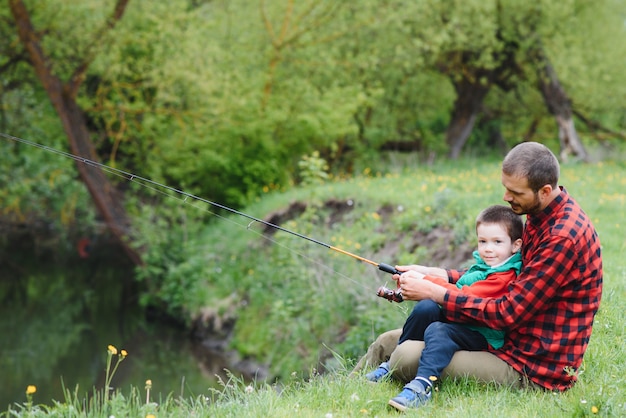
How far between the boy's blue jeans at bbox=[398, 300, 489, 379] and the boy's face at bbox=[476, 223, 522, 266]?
401 mm

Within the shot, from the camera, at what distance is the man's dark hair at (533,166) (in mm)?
3531

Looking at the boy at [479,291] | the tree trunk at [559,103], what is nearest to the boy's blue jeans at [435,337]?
the boy at [479,291]

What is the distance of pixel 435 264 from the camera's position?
8.42 m

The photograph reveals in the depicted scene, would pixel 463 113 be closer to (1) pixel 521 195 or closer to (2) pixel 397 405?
(1) pixel 521 195

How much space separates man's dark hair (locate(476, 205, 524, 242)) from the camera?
157 inches

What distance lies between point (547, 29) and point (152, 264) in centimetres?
1229

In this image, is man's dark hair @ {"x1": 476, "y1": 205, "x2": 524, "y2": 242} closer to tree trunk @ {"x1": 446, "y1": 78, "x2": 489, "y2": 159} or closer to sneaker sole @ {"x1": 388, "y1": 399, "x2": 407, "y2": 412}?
sneaker sole @ {"x1": 388, "y1": 399, "x2": 407, "y2": 412}

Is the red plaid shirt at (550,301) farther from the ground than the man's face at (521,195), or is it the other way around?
the man's face at (521,195)

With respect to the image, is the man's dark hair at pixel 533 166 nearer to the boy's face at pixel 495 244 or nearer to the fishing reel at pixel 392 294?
the boy's face at pixel 495 244

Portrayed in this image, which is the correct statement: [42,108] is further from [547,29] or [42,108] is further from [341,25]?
[547,29]

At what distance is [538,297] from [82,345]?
10.2 meters

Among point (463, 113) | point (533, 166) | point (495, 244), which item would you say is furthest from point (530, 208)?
point (463, 113)

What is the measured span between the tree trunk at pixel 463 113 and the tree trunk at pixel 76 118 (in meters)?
10.6

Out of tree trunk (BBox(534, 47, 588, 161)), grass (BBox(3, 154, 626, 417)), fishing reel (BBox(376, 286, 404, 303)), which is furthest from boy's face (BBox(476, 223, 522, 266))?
tree trunk (BBox(534, 47, 588, 161))
